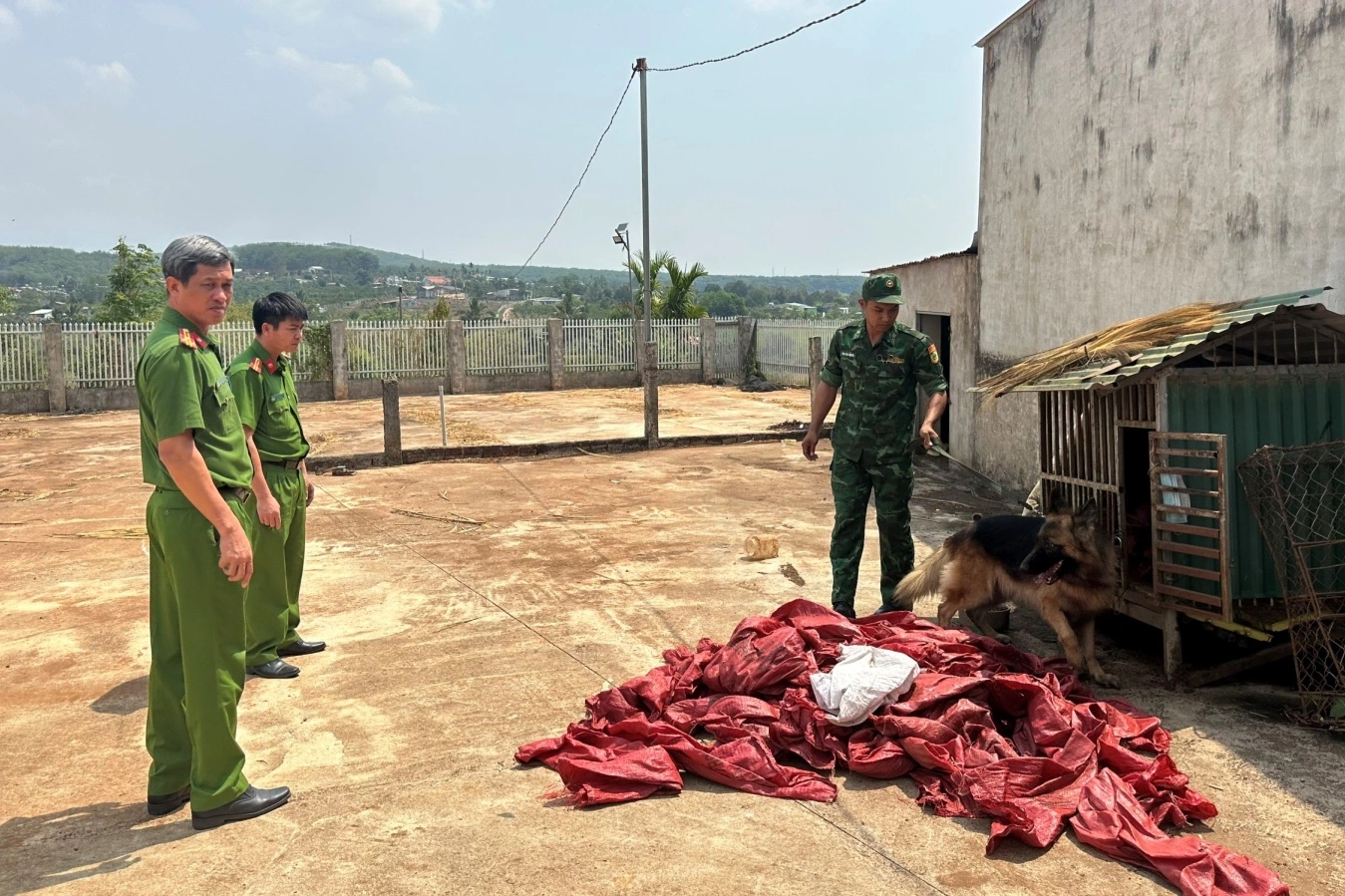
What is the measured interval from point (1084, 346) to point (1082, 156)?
14.2 feet

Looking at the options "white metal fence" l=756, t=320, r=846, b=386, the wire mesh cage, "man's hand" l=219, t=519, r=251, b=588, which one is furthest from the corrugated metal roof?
"white metal fence" l=756, t=320, r=846, b=386

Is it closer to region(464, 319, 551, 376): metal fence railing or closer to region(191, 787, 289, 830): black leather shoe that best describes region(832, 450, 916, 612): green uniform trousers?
region(191, 787, 289, 830): black leather shoe

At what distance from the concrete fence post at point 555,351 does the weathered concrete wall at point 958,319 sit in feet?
48.7

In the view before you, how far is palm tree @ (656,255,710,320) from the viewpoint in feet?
102

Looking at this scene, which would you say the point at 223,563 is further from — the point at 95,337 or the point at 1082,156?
the point at 95,337

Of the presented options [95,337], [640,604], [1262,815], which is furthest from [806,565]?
[95,337]

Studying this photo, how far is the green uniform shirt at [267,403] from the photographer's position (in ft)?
17.0

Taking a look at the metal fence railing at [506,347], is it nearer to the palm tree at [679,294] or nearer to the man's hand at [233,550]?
the palm tree at [679,294]

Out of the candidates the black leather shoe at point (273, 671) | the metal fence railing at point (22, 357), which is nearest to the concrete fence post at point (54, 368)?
the metal fence railing at point (22, 357)

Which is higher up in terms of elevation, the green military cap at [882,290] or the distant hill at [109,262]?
the distant hill at [109,262]

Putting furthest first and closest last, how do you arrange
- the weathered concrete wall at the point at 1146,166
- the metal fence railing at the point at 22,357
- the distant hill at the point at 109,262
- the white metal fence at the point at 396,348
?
the distant hill at the point at 109,262 < the white metal fence at the point at 396,348 < the metal fence railing at the point at 22,357 < the weathered concrete wall at the point at 1146,166

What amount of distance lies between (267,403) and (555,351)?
2177 centimetres

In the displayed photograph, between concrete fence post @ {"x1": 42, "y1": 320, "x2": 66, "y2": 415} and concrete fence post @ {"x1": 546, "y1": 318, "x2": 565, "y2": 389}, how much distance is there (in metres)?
11.3

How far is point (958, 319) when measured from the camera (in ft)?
40.5
